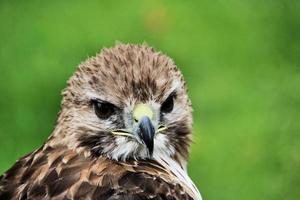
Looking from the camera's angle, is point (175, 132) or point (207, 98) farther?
point (207, 98)

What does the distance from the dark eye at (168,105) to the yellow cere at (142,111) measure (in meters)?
0.13

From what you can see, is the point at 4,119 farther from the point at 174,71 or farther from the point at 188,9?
the point at 174,71

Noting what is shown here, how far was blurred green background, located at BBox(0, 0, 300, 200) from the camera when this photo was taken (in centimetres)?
881

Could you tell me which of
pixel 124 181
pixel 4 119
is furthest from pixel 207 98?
pixel 124 181

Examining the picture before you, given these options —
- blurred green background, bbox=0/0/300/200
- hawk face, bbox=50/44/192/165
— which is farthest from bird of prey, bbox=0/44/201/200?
blurred green background, bbox=0/0/300/200

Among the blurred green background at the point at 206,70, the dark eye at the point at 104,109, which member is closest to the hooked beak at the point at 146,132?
the dark eye at the point at 104,109

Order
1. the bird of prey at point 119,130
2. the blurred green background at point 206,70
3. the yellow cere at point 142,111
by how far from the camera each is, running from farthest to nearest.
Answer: the blurred green background at point 206,70 < the yellow cere at point 142,111 < the bird of prey at point 119,130

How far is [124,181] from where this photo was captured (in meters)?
5.68

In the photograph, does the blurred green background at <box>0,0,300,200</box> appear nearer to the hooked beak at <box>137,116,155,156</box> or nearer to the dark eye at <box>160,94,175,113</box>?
the dark eye at <box>160,94,175,113</box>

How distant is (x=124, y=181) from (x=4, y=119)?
3.50 metres

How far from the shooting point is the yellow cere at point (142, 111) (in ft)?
19.6

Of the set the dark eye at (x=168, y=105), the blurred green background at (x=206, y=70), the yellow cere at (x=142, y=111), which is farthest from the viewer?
the blurred green background at (x=206, y=70)

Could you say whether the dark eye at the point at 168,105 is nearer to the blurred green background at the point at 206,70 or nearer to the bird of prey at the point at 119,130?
the bird of prey at the point at 119,130

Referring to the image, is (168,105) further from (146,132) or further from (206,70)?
(206,70)
